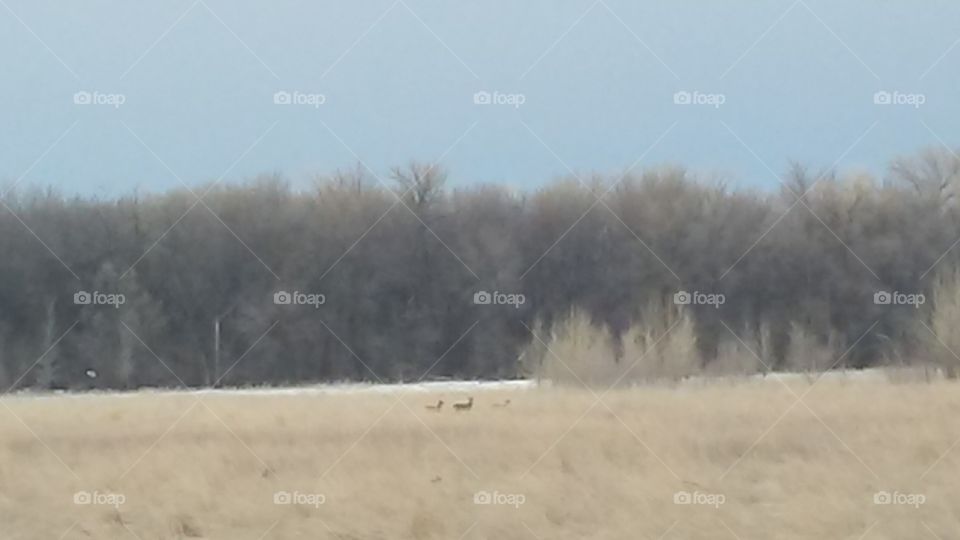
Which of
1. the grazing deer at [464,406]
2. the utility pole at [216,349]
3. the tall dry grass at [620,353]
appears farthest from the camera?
the utility pole at [216,349]

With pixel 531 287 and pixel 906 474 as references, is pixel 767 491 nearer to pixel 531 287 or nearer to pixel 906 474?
pixel 906 474

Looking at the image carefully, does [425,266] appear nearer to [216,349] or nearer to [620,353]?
[216,349]

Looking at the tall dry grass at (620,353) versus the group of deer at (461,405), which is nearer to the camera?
the group of deer at (461,405)

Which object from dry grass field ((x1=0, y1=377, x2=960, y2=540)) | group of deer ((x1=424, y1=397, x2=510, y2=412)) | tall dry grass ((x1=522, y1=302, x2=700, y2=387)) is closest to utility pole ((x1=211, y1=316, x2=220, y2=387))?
tall dry grass ((x1=522, y1=302, x2=700, y2=387))

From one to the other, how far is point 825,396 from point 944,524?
776 centimetres

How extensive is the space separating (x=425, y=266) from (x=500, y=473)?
60.7ft

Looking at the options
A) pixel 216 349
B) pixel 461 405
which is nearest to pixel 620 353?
pixel 461 405

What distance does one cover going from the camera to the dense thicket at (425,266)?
27906 millimetres

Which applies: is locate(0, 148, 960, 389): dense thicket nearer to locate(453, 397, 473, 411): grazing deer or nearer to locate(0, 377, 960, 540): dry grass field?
locate(453, 397, 473, 411): grazing deer

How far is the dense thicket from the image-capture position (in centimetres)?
2791

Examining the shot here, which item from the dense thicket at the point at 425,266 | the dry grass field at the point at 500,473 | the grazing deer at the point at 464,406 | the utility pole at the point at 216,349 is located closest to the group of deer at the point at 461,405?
the grazing deer at the point at 464,406

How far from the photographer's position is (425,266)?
30.2m

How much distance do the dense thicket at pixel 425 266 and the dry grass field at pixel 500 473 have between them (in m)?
11.5

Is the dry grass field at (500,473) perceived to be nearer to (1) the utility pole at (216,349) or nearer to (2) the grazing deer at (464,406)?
(2) the grazing deer at (464,406)
